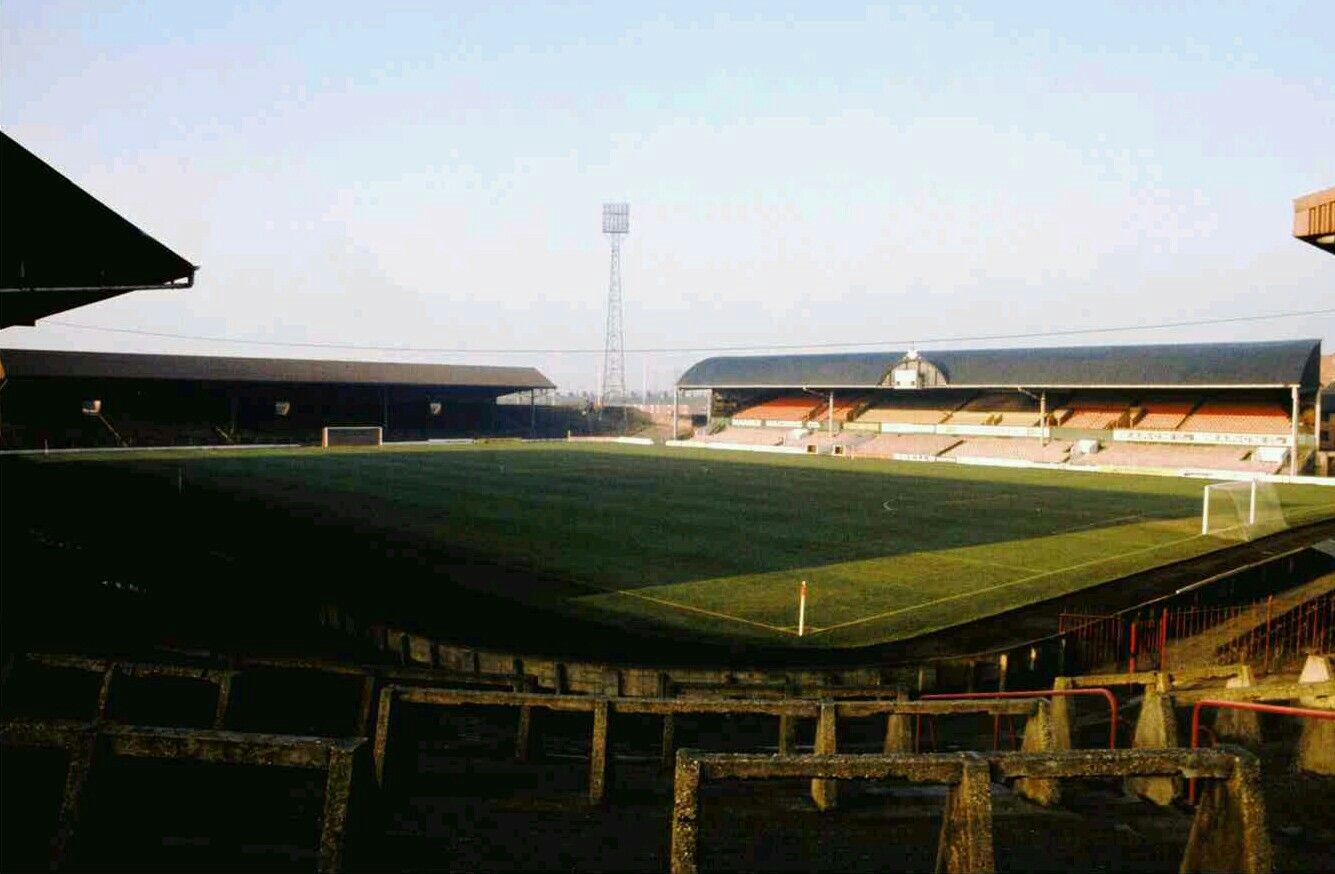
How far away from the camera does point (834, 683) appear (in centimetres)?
1398

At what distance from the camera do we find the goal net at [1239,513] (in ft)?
101

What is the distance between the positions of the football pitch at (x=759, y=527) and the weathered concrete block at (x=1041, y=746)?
11275 millimetres

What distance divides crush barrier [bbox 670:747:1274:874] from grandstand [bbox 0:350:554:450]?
6907 cm

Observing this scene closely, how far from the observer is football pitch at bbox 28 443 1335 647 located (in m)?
20.5

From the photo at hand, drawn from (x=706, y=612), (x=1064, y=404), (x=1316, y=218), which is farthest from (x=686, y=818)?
(x=1064, y=404)

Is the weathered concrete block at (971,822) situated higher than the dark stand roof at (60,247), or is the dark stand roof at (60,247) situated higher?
the dark stand roof at (60,247)

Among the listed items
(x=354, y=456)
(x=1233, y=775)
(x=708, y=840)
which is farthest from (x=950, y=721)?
(x=354, y=456)

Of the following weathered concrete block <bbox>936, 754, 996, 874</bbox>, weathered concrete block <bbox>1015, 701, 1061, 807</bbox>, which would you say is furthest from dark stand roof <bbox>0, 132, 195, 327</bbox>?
weathered concrete block <bbox>1015, 701, 1061, 807</bbox>

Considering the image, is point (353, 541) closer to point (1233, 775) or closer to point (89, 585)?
point (89, 585)

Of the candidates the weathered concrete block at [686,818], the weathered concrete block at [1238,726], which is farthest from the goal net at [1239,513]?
the weathered concrete block at [686,818]

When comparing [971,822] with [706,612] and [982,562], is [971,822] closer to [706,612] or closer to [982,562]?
[706,612]

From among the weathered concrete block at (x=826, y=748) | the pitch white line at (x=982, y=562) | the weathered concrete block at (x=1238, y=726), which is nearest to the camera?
the weathered concrete block at (x=826, y=748)

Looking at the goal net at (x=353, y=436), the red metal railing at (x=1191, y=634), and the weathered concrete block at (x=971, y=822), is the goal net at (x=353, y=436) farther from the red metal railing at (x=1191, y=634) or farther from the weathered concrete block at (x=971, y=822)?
the weathered concrete block at (x=971, y=822)

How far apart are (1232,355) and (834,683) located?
180ft
